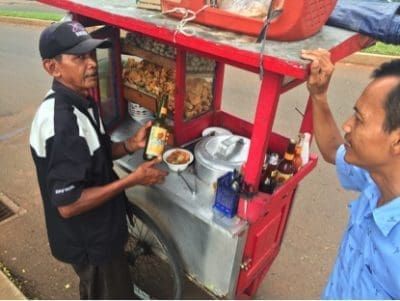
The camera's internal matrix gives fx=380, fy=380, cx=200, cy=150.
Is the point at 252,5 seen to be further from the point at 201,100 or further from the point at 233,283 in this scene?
the point at 233,283

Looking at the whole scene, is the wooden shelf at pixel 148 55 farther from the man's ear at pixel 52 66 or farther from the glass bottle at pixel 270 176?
the glass bottle at pixel 270 176

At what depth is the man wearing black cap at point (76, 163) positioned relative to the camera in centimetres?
205

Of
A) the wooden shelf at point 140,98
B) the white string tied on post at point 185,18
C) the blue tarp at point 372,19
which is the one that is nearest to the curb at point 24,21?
the wooden shelf at point 140,98

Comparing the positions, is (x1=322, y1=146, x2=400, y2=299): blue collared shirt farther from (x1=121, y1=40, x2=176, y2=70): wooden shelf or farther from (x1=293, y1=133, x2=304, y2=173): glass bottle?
(x1=121, y1=40, x2=176, y2=70): wooden shelf

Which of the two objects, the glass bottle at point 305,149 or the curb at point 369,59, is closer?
the glass bottle at point 305,149

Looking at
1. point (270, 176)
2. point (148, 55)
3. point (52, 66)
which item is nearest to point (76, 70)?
point (52, 66)

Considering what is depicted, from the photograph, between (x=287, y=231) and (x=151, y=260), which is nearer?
(x=151, y=260)

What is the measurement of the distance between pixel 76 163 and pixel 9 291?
1728mm

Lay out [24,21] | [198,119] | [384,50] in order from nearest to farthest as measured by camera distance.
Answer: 1. [198,119]
2. [384,50]
3. [24,21]

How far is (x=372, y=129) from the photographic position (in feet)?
5.31

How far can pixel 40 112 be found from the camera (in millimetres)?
2100

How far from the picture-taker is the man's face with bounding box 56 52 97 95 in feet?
7.04

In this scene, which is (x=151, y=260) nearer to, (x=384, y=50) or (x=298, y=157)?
(x=298, y=157)

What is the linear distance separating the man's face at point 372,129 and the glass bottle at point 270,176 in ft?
2.47
